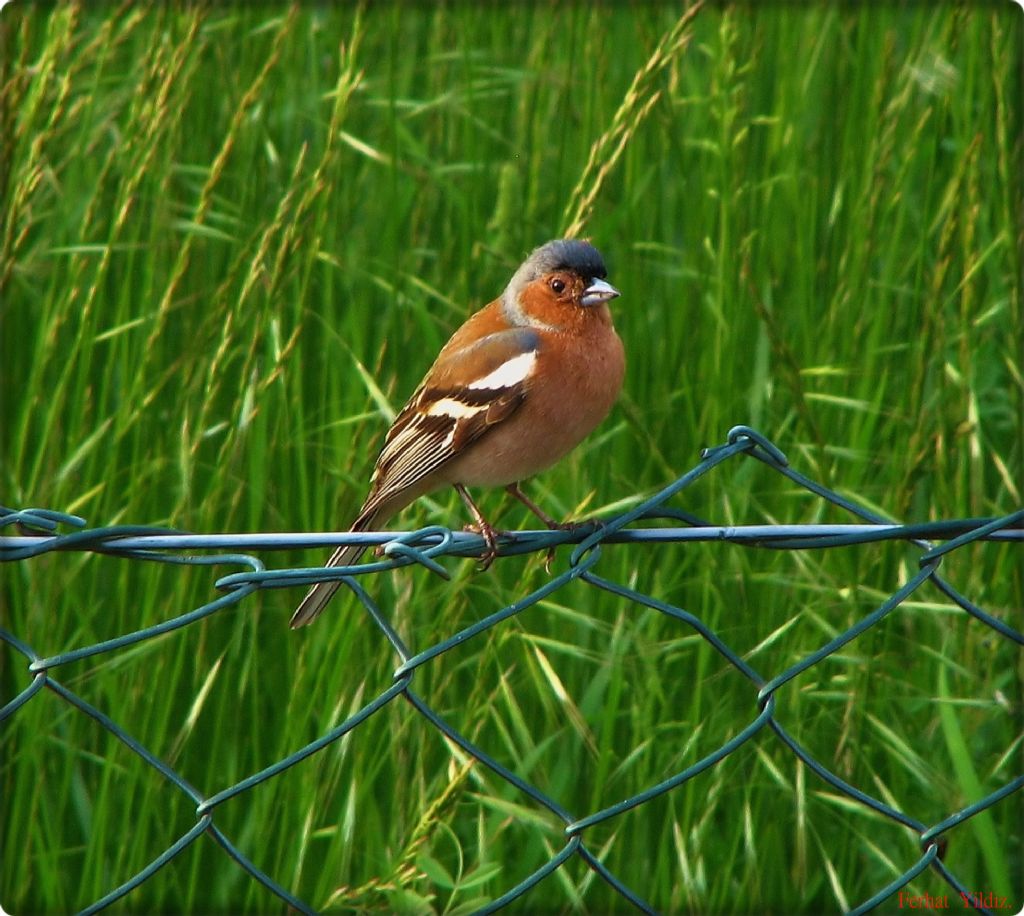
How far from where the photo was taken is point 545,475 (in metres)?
3.47

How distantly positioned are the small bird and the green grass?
10 centimetres

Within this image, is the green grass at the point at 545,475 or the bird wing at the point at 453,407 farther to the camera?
the bird wing at the point at 453,407

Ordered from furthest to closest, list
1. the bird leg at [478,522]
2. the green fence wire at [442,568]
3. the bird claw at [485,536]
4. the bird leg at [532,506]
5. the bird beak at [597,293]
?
1. the bird beak at [597,293]
2. the bird leg at [532,506]
3. the bird leg at [478,522]
4. the bird claw at [485,536]
5. the green fence wire at [442,568]

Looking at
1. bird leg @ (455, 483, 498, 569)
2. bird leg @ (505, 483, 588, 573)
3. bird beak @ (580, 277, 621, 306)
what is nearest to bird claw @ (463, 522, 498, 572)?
bird leg @ (455, 483, 498, 569)

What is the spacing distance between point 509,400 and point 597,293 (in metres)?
0.36

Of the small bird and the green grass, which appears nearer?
the green grass

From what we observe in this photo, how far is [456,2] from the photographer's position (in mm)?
3779

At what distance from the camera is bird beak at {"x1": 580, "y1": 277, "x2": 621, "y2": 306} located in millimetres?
3274

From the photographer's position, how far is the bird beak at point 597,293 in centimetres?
327

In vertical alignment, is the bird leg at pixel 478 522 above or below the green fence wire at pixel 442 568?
below

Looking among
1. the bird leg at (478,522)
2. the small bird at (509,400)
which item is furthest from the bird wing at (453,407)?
the bird leg at (478,522)

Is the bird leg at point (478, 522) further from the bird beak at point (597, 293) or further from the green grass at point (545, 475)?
the bird beak at point (597, 293)

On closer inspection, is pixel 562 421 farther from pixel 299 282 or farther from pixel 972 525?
pixel 972 525

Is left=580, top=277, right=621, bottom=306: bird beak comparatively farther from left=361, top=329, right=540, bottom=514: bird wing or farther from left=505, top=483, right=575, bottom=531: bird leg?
left=505, top=483, right=575, bottom=531: bird leg
